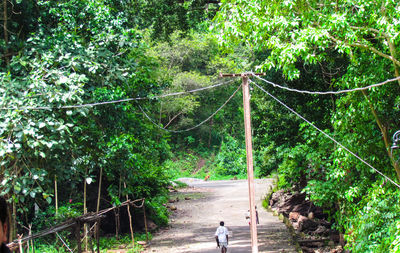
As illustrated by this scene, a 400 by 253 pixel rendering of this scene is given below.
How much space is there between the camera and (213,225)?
16.8m

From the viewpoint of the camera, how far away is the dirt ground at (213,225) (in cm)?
1255

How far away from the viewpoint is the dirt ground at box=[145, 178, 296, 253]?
12.6 metres

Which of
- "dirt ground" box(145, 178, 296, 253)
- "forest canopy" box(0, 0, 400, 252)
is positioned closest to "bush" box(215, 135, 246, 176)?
"dirt ground" box(145, 178, 296, 253)

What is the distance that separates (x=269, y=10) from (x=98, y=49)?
3400 mm

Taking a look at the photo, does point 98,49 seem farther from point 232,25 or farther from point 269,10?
point 269,10

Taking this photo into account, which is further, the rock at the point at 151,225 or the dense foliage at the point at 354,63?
the rock at the point at 151,225

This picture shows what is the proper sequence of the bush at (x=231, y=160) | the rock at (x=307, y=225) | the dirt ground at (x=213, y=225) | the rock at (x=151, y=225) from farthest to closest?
the bush at (x=231, y=160) → the rock at (x=151, y=225) → the rock at (x=307, y=225) → the dirt ground at (x=213, y=225)

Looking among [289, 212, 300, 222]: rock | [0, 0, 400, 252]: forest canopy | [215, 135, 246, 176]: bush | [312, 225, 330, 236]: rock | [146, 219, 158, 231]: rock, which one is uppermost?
[0, 0, 400, 252]: forest canopy

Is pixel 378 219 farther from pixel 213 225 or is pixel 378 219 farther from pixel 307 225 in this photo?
pixel 213 225

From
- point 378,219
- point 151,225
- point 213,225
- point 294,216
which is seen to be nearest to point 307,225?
point 294,216

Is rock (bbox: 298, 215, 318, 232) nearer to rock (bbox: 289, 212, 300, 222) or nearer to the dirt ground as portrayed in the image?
the dirt ground

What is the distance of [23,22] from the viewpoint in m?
8.45

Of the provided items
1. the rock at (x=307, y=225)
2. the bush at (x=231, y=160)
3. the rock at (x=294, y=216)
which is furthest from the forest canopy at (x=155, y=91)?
the bush at (x=231, y=160)

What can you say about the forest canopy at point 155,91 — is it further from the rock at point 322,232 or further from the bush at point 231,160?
the bush at point 231,160
